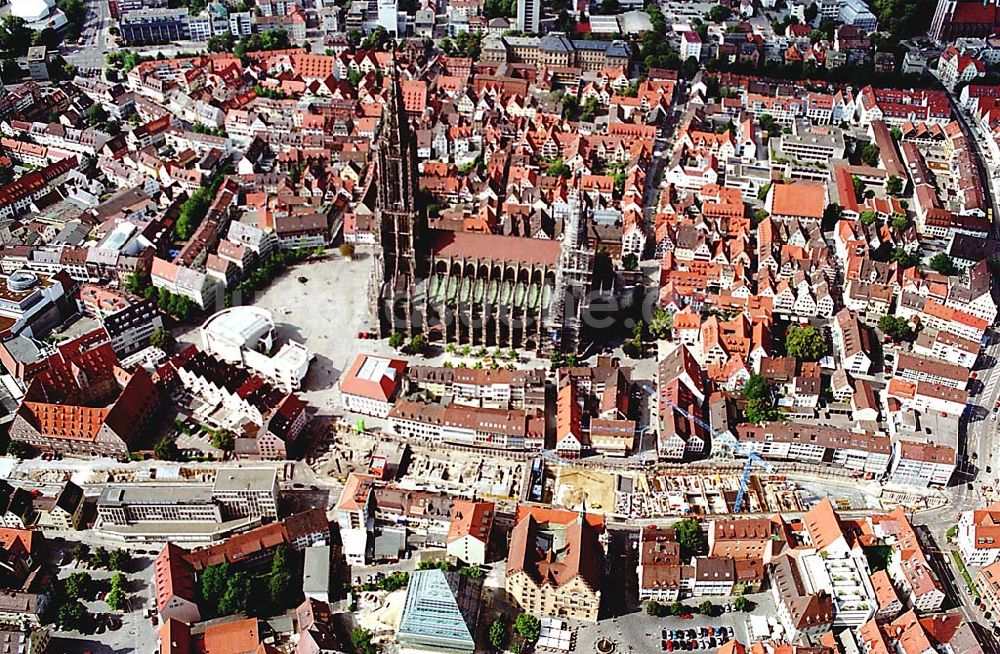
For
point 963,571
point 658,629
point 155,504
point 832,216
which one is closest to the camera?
point 658,629

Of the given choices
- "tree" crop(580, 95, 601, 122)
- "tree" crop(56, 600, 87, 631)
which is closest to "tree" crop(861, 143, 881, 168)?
"tree" crop(580, 95, 601, 122)

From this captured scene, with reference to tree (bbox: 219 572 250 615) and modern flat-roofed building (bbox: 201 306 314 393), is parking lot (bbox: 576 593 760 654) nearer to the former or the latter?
tree (bbox: 219 572 250 615)

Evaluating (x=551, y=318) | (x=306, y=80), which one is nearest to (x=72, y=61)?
(x=306, y=80)

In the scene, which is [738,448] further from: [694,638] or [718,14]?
[718,14]

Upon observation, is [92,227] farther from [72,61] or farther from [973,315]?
[973,315]

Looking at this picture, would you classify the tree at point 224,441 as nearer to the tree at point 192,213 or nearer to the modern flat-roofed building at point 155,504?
the modern flat-roofed building at point 155,504

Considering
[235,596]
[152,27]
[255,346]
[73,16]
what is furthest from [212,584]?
[73,16]
